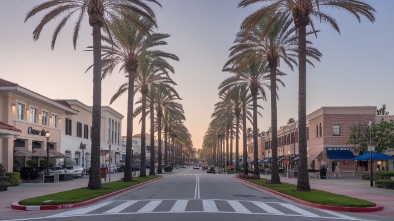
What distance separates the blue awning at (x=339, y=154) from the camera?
57094mm

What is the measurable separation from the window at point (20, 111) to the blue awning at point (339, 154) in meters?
32.8

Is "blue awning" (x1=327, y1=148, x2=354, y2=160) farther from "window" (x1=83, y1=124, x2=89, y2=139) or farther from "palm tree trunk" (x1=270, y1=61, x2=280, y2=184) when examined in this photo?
"window" (x1=83, y1=124, x2=89, y2=139)

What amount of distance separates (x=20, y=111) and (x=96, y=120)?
17486 millimetres

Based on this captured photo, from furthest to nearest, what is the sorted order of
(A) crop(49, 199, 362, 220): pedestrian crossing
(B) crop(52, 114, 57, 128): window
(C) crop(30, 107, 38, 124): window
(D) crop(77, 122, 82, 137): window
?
(D) crop(77, 122, 82, 137): window, (B) crop(52, 114, 57, 128): window, (C) crop(30, 107, 38, 124): window, (A) crop(49, 199, 362, 220): pedestrian crossing

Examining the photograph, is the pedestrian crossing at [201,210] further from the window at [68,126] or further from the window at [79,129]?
the window at [79,129]

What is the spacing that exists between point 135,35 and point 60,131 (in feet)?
71.8

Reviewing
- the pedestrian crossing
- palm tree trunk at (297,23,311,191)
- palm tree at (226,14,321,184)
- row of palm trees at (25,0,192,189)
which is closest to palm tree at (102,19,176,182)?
row of palm trees at (25,0,192,189)

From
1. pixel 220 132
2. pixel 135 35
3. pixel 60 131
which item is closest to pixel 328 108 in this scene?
pixel 135 35

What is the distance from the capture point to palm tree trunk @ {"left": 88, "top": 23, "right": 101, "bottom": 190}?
29.4 m

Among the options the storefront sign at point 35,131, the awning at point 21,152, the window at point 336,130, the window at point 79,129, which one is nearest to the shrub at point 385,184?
Result: the window at point 336,130

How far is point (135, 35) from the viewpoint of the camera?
40.7 metres

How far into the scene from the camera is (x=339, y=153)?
57969 millimetres

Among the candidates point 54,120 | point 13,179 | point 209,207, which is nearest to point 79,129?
point 54,120

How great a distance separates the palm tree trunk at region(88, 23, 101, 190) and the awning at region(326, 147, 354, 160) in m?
34.6
